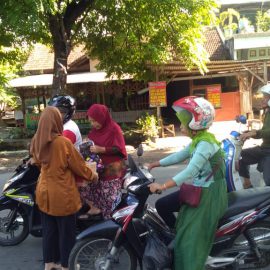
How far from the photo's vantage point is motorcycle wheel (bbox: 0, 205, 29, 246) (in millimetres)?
4430

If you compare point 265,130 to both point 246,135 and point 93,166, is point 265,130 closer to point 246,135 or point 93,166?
point 246,135

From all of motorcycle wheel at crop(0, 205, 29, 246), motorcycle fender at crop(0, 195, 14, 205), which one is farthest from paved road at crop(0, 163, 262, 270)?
motorcycle fender at crop(0, 195, 14, 205)

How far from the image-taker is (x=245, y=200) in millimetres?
3285

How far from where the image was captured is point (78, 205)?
3406 mm

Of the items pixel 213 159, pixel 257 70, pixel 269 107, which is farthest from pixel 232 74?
pixel 213 159

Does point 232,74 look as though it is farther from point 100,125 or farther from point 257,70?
point 100,125

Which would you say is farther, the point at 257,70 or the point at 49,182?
the point at 257,70

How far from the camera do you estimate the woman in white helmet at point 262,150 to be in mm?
4423

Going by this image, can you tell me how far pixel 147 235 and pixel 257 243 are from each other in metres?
0.90

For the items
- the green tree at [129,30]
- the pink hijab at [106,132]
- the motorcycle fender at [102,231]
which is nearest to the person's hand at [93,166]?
the pink hijab at [106,132]

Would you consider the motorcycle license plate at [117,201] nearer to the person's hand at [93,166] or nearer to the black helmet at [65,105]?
the person's hand at [93,166]

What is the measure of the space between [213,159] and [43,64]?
76.7 feet

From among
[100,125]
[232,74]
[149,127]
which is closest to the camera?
[100,125]

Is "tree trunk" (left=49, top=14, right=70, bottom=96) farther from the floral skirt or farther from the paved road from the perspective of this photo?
the floral skirt
